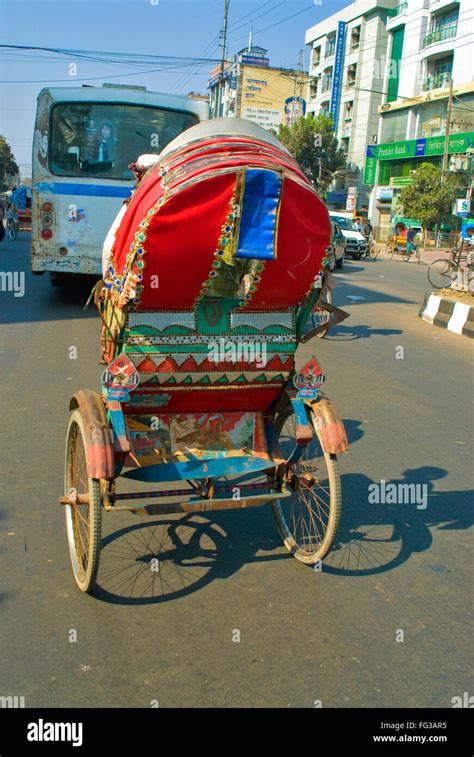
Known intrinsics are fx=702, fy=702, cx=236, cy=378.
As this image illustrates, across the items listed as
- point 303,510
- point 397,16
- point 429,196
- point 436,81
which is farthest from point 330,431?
point 397,16

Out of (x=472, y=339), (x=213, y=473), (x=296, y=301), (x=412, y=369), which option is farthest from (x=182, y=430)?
(x=472, y=339)

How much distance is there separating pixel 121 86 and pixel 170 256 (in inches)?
378

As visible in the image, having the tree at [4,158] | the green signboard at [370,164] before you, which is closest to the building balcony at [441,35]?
the green signboard at [370,164]

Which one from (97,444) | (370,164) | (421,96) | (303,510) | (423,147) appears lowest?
(303,510)

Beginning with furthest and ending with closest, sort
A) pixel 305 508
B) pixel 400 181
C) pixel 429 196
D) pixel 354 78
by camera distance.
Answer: pixel 354 78, pixel 400 181, pixel 429 196, pixel 305 508

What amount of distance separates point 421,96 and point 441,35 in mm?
3671

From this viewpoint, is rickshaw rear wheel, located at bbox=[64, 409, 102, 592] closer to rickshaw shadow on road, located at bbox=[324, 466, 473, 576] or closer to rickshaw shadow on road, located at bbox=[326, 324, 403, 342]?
rickshaw shadow on road, located at bbox=[324, 466, 473, 576]

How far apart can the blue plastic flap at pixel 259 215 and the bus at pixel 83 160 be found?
28.6ft

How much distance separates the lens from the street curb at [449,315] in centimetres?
1191

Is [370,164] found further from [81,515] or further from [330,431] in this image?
[81,515]

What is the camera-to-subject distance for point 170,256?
3.36 metres

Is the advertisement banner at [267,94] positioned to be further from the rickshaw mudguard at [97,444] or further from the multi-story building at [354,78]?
the rickshaw mudguard at [97,444]

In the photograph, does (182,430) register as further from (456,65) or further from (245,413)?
(456,65)

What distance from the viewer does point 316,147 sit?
52.8 meters
